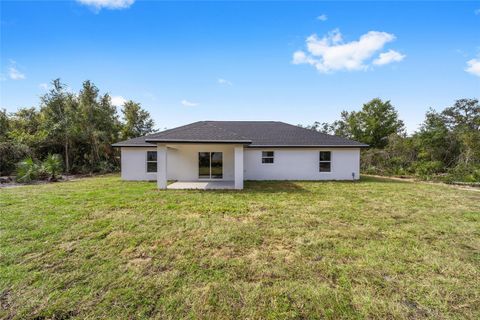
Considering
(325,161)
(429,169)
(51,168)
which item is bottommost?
(429,169)

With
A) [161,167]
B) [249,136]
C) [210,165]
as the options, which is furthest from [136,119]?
[161,167]

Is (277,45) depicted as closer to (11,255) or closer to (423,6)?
(423,6)

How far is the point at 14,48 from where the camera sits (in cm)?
1141

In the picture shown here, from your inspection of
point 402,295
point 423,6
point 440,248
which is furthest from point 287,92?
point 402,295

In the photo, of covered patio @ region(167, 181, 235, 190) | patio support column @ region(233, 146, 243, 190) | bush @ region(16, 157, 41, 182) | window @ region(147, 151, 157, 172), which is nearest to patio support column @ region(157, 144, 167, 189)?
covered patio @ region(167, 181, 235, 190)

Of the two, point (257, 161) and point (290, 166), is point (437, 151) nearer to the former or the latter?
point (290, 166)

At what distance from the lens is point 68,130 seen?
56.1 ft

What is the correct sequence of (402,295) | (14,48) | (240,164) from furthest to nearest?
1. (14,48)
2. (240,164)
3. (402,295)

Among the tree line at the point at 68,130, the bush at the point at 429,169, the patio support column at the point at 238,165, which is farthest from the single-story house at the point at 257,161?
the tree line at the point at 68,130

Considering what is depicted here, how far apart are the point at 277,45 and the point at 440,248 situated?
13.3 m

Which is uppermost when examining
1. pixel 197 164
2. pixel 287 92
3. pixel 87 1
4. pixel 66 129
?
pixel 87 1

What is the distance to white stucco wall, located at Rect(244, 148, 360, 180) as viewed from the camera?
548 inches

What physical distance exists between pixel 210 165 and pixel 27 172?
437 inches

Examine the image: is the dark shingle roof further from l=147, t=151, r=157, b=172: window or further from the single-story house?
l=147, t=151, r=157, b=172: window
